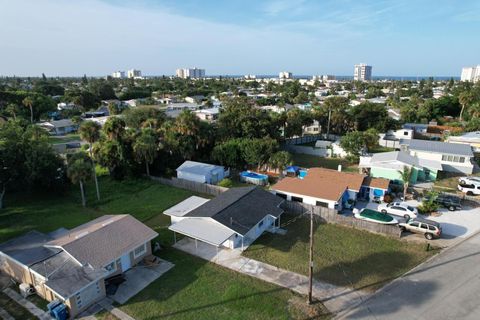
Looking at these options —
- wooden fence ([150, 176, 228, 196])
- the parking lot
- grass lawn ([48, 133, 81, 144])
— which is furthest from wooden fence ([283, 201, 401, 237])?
grass lawn ([48, 133, 81, 144])

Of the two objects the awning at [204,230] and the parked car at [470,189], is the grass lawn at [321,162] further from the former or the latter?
the awning at [204,230]

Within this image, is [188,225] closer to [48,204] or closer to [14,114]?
[48,204]

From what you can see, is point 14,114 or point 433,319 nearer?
point 433,319

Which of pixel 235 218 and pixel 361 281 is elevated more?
pixel 235 218

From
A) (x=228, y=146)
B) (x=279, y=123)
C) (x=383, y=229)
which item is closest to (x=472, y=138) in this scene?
(x=279, y=123)

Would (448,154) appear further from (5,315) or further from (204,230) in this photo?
(5,315)

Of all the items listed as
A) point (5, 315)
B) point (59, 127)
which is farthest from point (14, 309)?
point (59, 127)

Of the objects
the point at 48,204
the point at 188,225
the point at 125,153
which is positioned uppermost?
the point at 125,153

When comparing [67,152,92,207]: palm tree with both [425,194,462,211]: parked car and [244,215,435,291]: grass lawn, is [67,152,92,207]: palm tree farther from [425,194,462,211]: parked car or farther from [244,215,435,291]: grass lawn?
[425,194,462,211]: parked car
